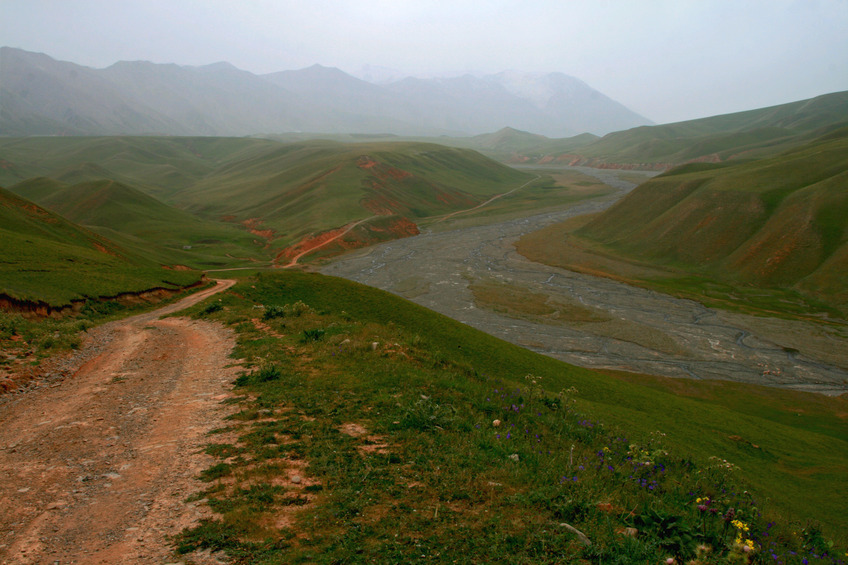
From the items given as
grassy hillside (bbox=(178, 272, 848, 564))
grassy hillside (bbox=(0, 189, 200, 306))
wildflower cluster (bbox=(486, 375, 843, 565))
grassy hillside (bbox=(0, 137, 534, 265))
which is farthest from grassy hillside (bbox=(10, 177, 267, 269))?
wildflower cluster (bbox=(486, 375, 843, 565))

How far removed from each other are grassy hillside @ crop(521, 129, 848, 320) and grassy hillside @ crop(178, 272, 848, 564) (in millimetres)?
55731

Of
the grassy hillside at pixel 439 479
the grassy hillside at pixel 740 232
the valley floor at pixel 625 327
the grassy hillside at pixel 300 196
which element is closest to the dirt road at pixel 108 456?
the grassy hillside at pixel 439 479

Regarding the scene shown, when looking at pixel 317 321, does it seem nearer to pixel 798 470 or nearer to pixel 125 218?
pixel 798 470

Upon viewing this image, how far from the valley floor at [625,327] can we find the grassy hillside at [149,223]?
23654 millimetres

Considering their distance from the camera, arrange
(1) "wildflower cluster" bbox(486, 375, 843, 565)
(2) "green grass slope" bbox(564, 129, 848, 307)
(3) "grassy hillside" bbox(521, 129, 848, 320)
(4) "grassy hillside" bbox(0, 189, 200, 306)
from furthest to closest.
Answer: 1. (2) "green grass slope" bbox(564, 129, 848, 307)
2. (3) "grassy hillside" bbox(521, 129, 848, 320)
3. (4) "grassy hillside" bbox(0, 189, 200, 306)
4. (1) "wildflower cluster" bbox(486, 375, 843, 565)

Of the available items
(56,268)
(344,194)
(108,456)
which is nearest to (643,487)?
(108,456)

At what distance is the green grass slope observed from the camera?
6569 centimetres

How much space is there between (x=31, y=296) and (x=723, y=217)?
315 ft

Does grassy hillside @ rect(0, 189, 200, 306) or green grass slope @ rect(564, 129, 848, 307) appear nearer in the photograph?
grassy hillside @ rect(0, 189, 200, 306)

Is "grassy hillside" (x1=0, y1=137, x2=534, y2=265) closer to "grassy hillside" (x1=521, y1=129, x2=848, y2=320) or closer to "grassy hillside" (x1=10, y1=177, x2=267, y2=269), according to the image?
"grassy hillside" (x1=10, y1=177, x2=267, y2=269)

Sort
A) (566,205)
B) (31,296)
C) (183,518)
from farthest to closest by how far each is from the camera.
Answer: (566,205) < (31,296) < (183,518)

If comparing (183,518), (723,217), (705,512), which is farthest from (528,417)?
(723,217)

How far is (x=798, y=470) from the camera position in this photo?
22.9m

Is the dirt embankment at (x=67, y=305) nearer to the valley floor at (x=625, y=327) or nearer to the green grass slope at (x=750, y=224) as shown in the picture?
the valley floor at (x=625, y=327)
